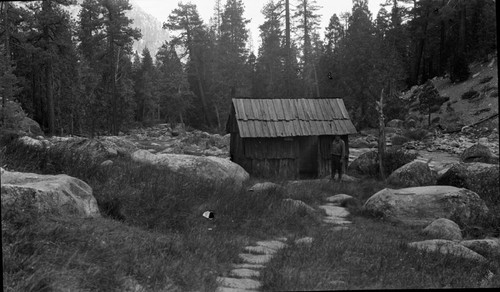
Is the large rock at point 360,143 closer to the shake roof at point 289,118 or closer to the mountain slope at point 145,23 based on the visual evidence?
the shake roof at point 289,118

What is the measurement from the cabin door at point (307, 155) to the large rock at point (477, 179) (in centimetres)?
670

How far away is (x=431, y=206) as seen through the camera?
1040 cm

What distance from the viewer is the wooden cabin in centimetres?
1884

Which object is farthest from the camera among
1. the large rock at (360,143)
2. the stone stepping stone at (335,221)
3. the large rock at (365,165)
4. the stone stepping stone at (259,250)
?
the large rock at (360,143)

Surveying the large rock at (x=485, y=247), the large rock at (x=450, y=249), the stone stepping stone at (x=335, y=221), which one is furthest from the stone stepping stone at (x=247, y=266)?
the stone stepping stone at (x=335, y=221)

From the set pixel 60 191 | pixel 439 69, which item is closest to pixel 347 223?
pixel 60 191

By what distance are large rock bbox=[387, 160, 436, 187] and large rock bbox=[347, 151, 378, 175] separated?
11.0 feet

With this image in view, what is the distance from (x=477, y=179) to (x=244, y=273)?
11.1 metres

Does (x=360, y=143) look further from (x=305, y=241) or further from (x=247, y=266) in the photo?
(x=247, y=266)

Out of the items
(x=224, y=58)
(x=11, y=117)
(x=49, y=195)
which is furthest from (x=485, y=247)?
(x=224, y=58)

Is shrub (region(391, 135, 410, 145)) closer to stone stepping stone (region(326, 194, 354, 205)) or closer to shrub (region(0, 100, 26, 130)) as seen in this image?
stone stepping stone (region(326, 194, 354, 205))

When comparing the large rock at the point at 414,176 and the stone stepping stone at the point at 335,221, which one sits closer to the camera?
the stone stepping stone at the point at 335,221

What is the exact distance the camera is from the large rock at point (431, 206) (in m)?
10.1

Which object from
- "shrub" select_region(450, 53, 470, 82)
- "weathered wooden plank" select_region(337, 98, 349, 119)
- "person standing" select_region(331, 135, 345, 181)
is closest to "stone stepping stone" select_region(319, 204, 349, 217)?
"person standing" select_region(331, 135, 345, 181)
